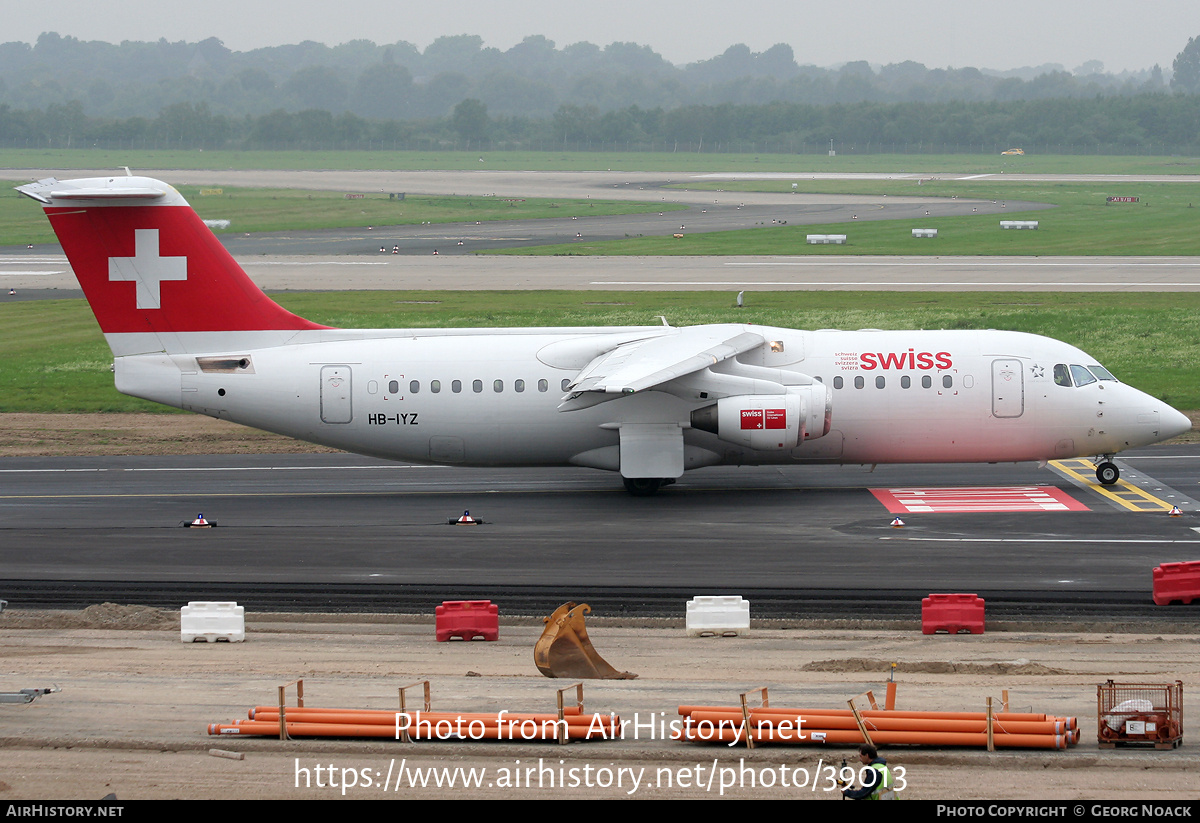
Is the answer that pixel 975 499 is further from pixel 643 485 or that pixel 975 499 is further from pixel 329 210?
pixel 329 210

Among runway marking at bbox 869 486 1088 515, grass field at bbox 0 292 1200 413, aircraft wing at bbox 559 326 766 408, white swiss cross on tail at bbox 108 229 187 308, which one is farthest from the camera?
grass field at bbox 0 292 1200 413

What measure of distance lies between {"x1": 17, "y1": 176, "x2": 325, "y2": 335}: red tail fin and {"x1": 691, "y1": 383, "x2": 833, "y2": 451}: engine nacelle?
451 inches

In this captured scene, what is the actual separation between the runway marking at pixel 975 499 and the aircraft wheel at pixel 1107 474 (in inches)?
45.2

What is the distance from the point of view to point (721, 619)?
20.8 metres

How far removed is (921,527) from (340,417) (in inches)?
536

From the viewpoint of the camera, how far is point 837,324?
51.5 meters

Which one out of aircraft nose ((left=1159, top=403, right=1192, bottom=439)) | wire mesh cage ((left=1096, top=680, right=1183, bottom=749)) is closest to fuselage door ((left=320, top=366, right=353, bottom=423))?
aircraft nose ((left=1159, top=403, right=1192, bottom=439))

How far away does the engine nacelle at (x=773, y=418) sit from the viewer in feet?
96.0

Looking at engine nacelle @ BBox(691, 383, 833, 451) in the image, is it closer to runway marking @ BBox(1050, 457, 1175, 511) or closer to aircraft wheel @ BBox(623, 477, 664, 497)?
aircraft wheel @ BBox(623, 477, 664, 497)

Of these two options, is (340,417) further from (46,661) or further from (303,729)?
(303,729)

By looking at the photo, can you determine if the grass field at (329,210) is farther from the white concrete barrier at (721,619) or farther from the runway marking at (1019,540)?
the white concrete barrier at (721,619)

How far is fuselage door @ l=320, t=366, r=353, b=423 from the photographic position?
3069cm

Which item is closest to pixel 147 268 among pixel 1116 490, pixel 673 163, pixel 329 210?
pixel 1116 490
